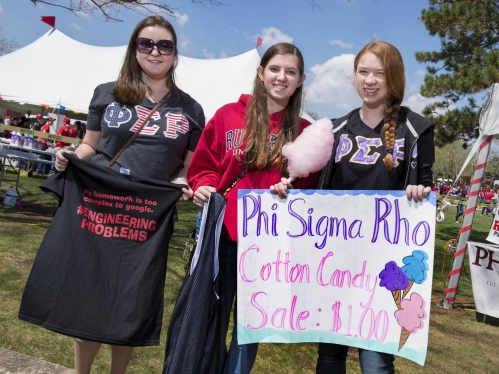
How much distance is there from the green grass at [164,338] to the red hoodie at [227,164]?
1.60 meters

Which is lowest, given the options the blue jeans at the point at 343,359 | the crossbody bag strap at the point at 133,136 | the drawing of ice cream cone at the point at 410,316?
the blue jeans at the point at 343,359

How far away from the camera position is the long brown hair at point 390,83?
2234 mm

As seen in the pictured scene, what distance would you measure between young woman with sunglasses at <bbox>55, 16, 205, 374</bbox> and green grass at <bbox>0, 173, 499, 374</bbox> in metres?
1.00

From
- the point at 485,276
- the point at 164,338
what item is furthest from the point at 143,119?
the point at 485,276

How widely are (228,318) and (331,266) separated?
0.58m

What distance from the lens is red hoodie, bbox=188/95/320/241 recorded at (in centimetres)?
229

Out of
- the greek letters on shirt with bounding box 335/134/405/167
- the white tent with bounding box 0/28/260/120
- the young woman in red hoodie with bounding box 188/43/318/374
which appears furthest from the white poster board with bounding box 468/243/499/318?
the white tent with bounding box 0/28/260/120

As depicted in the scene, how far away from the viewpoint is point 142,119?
237cm

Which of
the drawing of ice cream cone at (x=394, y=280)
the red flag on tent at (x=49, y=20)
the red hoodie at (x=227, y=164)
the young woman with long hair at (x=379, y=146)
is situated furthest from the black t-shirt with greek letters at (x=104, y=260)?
the red flag on tent at (x=49, y=20)

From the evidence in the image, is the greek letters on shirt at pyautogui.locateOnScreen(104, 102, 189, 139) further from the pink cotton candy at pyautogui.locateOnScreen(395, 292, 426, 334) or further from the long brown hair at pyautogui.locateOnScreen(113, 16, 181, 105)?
the pink cotton candy at pyautogui.locateOnScreen(395, 292, 426, 334)

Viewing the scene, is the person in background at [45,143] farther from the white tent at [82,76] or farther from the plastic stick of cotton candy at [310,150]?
the plastic stick of cotton candy at [310,150]

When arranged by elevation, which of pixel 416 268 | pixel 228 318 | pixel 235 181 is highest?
pixel 235 181

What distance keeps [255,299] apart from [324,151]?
80 cm

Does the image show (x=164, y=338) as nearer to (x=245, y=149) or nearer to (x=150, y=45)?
(x=245, y=149)
